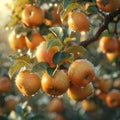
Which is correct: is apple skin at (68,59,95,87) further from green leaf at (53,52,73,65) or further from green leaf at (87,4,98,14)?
green leaf at (87,4,98,14)

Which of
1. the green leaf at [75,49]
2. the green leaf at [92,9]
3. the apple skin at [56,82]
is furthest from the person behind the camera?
the green leaf at [92,9]

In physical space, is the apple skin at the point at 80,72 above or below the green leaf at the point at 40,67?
below

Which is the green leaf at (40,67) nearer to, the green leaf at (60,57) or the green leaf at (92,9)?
the green leaf at (60,57)

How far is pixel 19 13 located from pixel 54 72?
1036 millimetres

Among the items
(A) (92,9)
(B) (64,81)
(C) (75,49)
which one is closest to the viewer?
(B) (64,81)

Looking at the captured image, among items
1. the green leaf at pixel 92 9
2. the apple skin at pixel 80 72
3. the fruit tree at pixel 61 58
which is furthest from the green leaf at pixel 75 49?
the green leaf at pixel 92 9

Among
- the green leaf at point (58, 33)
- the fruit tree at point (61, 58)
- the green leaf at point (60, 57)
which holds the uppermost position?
the green leaf at point (58, 33)

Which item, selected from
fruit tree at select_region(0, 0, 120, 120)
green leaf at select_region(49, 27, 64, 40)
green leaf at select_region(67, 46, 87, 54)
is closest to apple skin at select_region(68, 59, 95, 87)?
fruit tree at select_region(0, 0, 120, 120)

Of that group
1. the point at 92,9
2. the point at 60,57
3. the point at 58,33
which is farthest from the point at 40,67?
the point at 92,9

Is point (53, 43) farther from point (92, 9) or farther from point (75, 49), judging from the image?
point (92, 9)

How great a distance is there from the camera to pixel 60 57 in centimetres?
218

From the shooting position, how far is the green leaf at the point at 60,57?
2169 millimetres

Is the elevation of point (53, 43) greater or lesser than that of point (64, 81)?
greater

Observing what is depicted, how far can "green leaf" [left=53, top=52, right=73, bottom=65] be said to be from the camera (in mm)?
2169
